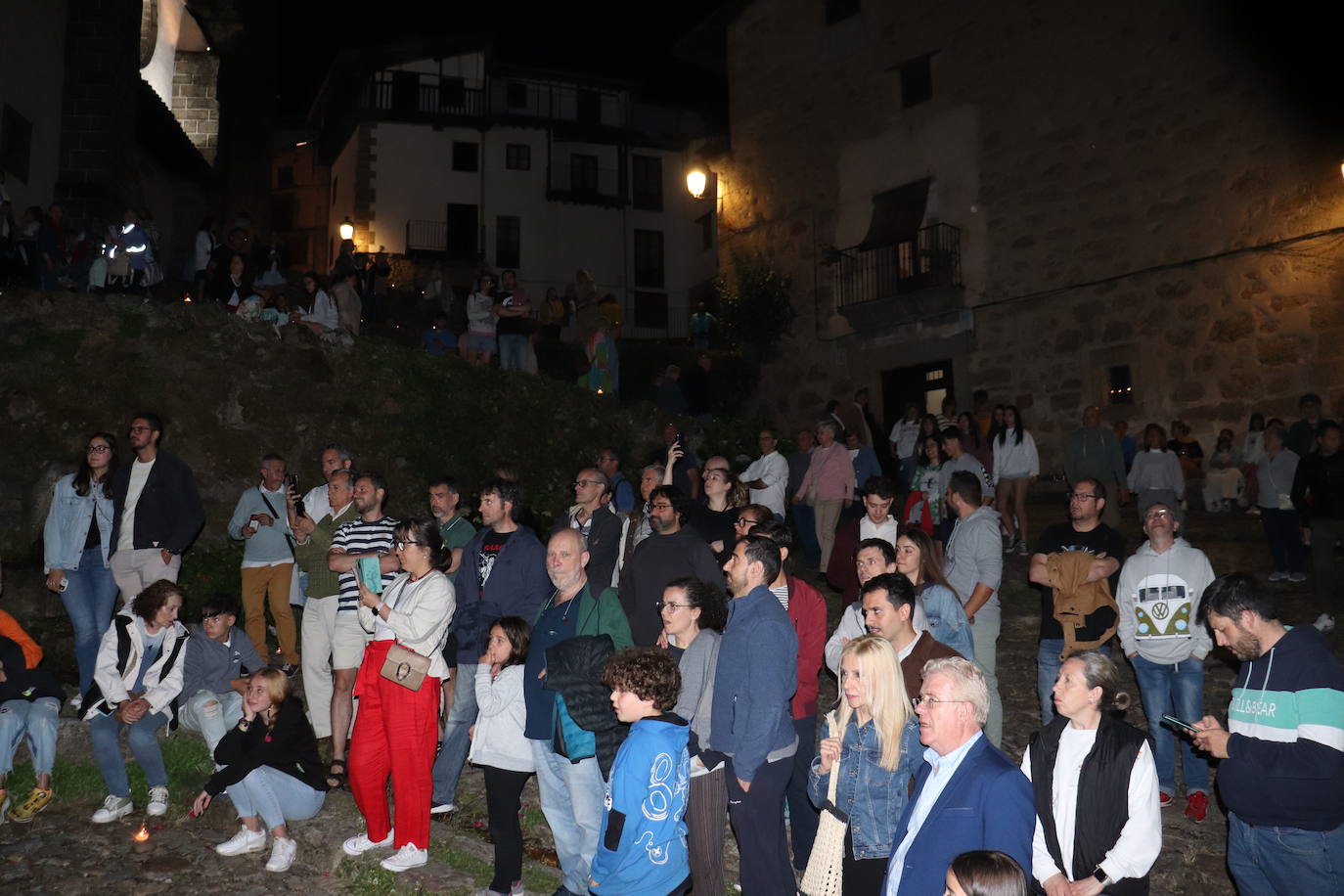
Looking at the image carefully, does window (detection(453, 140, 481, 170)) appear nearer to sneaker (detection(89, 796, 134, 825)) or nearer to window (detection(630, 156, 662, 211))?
window (detection(630, 156, 662, 211))

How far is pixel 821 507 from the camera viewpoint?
11.6 metres

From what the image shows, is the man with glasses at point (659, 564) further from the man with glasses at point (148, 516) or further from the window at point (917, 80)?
the window at point (917, 80)

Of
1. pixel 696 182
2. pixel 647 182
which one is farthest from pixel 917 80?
pixel 647 182

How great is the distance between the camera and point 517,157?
38562mm

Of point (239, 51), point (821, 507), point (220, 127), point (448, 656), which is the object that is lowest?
point (448, 656)

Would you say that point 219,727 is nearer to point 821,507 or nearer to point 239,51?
point 821,507

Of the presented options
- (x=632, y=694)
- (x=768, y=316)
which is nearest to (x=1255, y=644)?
(x=632, y=694)

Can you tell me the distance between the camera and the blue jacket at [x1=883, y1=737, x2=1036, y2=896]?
3.43 metres

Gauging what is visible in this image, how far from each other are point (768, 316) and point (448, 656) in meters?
17.3

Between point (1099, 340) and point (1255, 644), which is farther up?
point (1099, 340)

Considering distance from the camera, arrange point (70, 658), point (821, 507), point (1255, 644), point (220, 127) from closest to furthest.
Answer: point (1255, 644) < point (70, 658) < point (821, 507) < point (220, 127)

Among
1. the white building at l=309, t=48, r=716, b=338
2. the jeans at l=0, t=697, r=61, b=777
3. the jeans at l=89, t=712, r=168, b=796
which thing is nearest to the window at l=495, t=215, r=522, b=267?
the white building at l=309, t=48, r=716, b=338

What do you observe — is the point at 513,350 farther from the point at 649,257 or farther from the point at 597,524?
the point at 649,257

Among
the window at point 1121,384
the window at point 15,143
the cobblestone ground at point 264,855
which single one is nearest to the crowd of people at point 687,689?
the cobblestone ground at point 264,855
